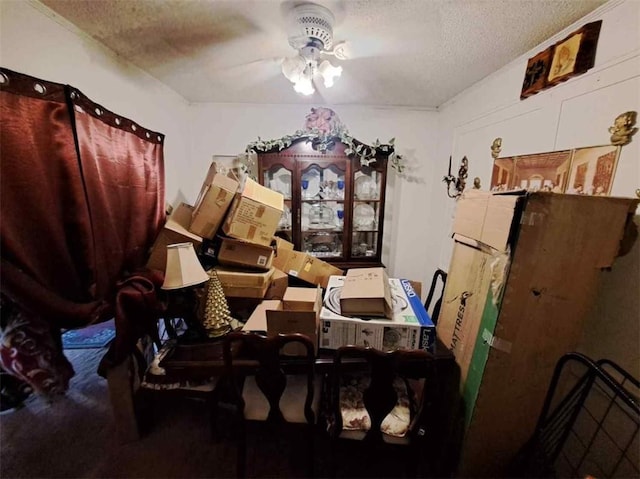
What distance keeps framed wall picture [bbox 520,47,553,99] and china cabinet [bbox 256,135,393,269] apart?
1096mm

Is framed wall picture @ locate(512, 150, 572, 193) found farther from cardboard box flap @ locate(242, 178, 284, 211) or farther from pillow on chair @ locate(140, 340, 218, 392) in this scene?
pillow on chair @ locate(140, 340, 218, 392)

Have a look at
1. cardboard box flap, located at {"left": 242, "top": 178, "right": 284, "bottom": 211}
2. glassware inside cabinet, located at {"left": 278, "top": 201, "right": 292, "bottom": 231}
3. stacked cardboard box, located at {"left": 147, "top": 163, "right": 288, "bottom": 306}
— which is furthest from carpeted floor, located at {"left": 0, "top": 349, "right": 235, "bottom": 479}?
glassware inside cabinet, located at {"left": 278, "top": 201, "right": 292, "bottom": 231}

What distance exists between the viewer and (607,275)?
3.66 ft

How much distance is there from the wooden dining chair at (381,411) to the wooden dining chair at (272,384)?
0.42 ft

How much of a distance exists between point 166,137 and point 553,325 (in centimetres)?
288

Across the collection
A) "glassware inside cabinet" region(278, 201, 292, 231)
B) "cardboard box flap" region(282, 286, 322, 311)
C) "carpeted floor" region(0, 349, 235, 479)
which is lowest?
"carpeted floor" region(0, 349, 235, 479)

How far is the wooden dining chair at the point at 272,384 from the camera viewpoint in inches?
42.8

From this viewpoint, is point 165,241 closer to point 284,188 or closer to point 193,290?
point 193,290

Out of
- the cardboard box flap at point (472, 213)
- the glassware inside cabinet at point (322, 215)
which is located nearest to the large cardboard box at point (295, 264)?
the glassware inside cabinet at point (322, 215)

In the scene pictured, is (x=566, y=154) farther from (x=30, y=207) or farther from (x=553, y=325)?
(x=30, y=207)

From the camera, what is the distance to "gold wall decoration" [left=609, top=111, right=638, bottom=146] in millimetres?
1027

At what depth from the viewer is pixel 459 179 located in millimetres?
2273

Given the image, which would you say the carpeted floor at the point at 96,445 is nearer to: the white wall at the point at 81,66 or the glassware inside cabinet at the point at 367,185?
the white wall at the point at 81,66

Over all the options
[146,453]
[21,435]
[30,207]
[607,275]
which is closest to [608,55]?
[607,275]
